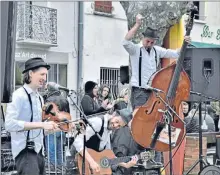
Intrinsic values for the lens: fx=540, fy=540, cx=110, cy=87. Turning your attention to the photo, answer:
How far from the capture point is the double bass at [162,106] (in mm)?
5020

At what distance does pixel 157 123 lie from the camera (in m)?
5.10

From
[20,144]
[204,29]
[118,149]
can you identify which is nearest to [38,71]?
[20,144]

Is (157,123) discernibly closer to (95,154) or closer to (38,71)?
(95,154)

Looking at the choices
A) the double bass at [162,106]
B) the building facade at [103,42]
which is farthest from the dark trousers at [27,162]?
the building facade at [103,42]

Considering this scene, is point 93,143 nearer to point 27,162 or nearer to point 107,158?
point 107,158

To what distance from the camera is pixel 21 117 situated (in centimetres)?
429


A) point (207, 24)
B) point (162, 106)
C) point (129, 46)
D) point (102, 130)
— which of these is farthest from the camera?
point (207, 24)

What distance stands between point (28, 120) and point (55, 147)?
2.52 meters

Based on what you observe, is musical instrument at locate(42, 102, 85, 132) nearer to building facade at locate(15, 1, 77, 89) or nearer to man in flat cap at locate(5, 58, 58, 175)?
man in flat cap at locate(5, 58, 58, 175)

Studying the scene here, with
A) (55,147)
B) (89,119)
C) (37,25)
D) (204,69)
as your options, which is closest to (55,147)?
(55,147)

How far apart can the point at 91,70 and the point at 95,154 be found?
11.0 meters

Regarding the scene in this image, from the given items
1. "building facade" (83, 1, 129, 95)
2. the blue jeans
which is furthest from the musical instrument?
"building facade" (83, 1, 129, 95)

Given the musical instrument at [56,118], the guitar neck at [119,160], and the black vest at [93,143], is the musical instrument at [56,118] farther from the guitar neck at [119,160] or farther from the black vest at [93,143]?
the guitar neck at [119,160]

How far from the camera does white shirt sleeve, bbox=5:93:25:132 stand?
4.13 m
